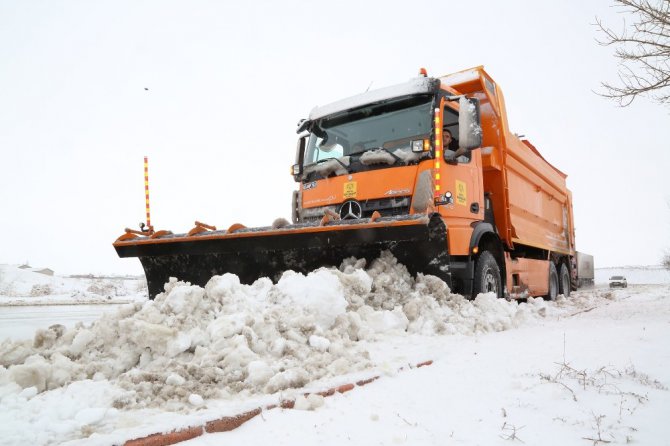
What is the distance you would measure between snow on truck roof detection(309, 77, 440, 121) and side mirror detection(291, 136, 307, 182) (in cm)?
35

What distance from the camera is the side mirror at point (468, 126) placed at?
545 centimetres

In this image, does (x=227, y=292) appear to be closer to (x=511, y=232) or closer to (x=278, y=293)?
(x=278, y=293)

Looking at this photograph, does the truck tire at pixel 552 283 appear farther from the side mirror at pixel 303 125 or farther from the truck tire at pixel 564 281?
the side mirror at pixel 303 125

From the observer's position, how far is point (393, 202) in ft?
18.1

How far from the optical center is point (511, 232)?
7219 mm

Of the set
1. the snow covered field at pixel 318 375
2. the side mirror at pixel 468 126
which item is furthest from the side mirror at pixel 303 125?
the snow covered field at pixel 318 375

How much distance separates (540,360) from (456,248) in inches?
85.9

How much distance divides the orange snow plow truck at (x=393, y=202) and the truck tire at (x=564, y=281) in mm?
4382

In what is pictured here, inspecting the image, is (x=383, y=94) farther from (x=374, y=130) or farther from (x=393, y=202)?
(x=393, y=202)

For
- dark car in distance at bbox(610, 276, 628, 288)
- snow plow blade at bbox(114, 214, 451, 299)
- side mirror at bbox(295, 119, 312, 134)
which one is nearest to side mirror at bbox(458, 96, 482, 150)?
snow plow blade at bbox(114, 214, 451, 299)

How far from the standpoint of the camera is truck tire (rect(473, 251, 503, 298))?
5836mm

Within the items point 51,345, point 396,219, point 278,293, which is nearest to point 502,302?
point 396,219

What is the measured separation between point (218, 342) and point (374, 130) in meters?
3.73

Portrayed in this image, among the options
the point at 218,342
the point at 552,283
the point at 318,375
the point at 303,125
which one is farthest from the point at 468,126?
the point at 552,283
